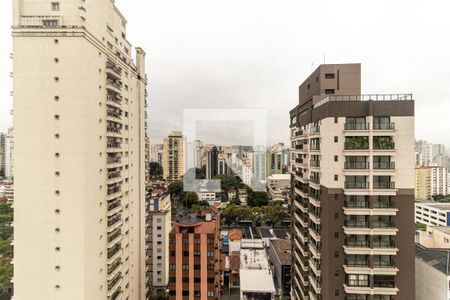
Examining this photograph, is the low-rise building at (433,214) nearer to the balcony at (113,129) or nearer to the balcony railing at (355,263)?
the balcony railing at (355,263)

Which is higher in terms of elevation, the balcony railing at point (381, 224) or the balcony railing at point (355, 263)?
the balcony railing at point (381, 224)

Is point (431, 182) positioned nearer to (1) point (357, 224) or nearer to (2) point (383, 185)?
(2) point (383, 185)

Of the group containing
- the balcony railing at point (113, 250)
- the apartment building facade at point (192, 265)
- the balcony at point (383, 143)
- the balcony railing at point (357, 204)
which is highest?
the balcony at point (383, 143)

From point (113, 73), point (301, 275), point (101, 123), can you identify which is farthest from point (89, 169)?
point (301, 275)

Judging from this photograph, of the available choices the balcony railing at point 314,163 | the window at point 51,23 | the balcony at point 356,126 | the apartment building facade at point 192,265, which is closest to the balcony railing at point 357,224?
the balcony railing at point 314,163

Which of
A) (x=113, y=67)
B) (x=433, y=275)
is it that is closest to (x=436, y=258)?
(x=433, y=275)

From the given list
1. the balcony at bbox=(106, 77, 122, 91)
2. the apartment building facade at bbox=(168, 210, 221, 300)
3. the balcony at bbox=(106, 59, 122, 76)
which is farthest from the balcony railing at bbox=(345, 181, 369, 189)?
the balcony at bbox=(106, 59, 122, 76)
